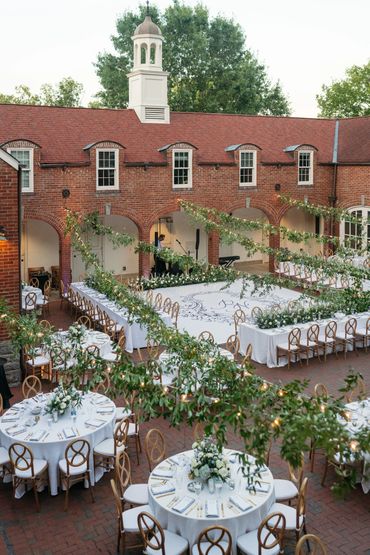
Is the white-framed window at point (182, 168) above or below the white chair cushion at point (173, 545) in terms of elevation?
above

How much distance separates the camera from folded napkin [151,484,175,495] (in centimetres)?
809

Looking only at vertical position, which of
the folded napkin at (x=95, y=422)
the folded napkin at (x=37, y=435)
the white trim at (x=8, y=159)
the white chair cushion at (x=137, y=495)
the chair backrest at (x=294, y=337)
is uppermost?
the white trim at (x=8, y=159)

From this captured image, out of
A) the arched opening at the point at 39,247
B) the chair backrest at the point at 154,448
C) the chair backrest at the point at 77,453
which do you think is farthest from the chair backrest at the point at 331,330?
the arched opening at the point at 39,247

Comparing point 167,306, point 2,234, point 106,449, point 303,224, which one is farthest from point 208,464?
point 303,224

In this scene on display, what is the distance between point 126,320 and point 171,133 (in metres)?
12.5

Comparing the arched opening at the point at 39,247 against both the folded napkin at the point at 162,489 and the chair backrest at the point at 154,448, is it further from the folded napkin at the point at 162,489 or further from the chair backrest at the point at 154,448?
the folded napkin at the point at 162,489

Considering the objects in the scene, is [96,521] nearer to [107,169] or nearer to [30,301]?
[30,301]

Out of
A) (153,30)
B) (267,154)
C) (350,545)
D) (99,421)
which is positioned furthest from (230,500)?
(153,30)

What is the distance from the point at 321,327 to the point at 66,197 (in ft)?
37.9

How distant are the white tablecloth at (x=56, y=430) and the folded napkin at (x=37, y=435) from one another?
7cm

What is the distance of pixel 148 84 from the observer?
89.2 ft

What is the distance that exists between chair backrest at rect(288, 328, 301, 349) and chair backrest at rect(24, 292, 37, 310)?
8481 mm

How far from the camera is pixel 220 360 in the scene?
9.05 metres

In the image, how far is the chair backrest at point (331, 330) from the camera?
16.1 m
